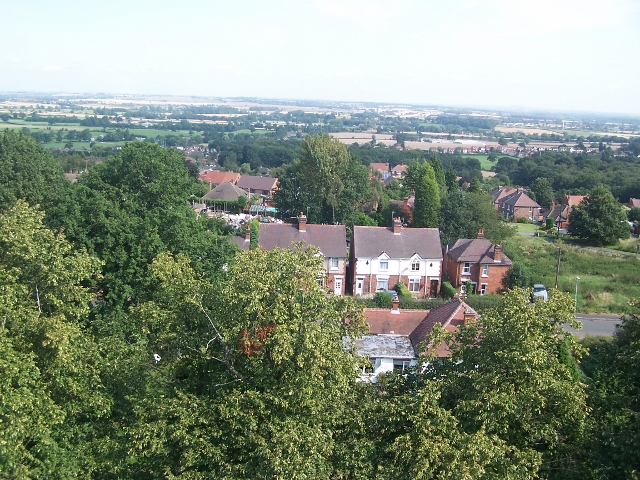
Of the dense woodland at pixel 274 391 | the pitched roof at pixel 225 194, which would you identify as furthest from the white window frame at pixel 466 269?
the pitched roof at pixel 225 194

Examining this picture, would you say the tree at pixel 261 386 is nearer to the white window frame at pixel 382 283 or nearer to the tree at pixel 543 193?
the white window frame at pixel 382 283

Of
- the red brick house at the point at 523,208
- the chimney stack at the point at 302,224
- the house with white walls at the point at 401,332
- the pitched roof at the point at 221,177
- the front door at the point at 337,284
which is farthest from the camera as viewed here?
the pitched roof at the point at 221,177

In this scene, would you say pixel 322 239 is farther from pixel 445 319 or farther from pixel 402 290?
pixel 445 319

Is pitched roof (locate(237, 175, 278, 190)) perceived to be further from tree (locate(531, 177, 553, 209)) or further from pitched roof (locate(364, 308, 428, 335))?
pitched roof (locate(364, 308, 428, 335))

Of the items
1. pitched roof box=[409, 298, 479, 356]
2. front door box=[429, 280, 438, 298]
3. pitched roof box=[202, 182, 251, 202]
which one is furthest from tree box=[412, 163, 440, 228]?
pitched roof box=[202, 182, 251, 202]

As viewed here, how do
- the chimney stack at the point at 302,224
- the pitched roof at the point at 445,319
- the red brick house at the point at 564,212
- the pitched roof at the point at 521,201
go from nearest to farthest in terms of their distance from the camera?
the pitched roof at the point at 445,319
the chimney stack at the point at 302,224
the red brick house at the point at 564,212
the pitched roof at the point at 521,201

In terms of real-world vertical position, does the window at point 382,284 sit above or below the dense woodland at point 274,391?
below
